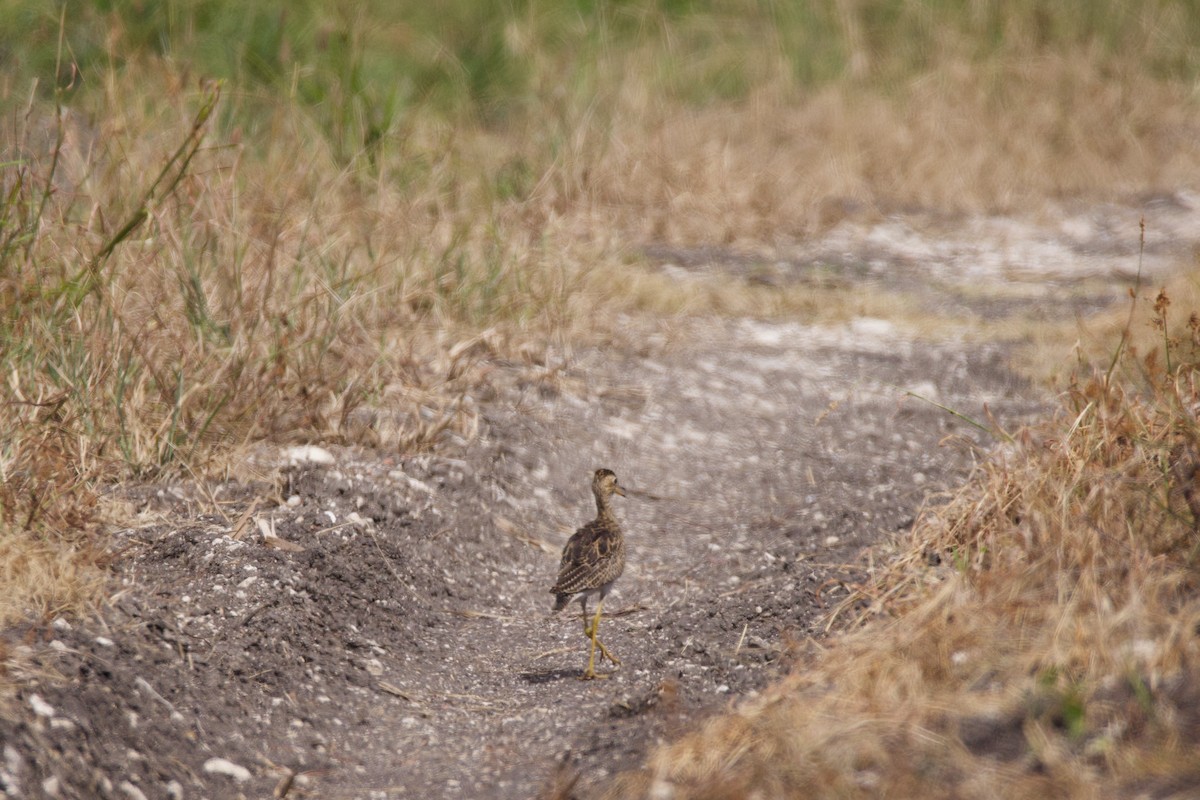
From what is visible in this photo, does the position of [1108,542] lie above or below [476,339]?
above

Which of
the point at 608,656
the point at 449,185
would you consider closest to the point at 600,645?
the point at 608,656

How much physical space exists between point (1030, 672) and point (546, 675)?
1539 mm

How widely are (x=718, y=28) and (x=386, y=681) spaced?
362 inches

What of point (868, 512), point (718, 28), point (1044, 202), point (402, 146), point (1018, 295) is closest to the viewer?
point (868, 512)

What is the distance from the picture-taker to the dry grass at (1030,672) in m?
2.42

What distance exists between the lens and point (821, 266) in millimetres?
A: 8125

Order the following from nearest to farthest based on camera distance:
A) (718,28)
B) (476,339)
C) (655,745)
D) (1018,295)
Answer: (655,745)
(476,339)
(1018,295)
(718,28)

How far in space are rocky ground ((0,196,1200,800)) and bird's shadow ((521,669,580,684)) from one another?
1 centimetres

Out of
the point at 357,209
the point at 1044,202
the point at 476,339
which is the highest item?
the point at 357,209

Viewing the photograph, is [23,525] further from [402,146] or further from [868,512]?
[402,146]

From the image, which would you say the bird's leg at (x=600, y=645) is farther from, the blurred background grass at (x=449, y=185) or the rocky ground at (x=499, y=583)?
the blurred background grass at (x=449, y=185)

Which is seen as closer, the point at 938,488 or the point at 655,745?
the point at 655,745

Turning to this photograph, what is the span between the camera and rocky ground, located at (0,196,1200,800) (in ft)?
10.1

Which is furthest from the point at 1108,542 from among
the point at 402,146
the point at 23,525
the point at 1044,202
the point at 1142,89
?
the point at 1142,89
